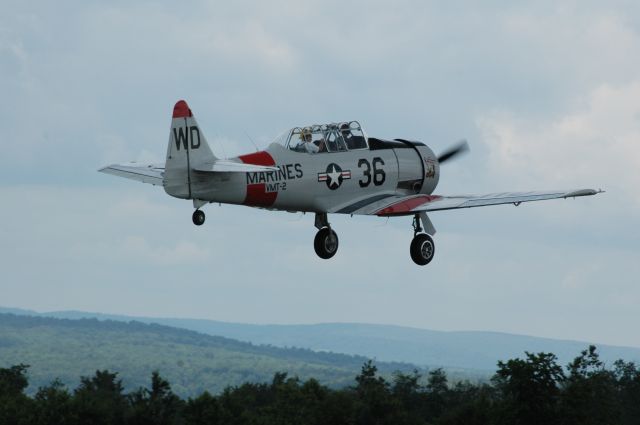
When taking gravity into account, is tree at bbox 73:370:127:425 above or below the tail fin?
below

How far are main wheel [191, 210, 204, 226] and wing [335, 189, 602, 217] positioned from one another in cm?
373

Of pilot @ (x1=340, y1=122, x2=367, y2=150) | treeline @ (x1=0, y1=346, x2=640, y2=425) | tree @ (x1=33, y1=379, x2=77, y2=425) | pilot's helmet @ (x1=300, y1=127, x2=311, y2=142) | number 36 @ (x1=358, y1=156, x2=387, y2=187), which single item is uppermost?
pilot @ (x1=340, y1=122, x2=367, y2=150)

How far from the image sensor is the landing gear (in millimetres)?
25297

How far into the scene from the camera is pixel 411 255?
83.3 ft

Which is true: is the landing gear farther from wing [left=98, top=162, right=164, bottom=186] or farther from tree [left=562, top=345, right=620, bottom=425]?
tree [left=562, top=345, right=620, bottom=425]

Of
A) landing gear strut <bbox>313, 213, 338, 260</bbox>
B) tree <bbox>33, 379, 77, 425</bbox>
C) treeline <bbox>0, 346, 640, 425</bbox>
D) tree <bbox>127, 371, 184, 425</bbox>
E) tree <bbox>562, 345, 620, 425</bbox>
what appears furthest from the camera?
tree <bbox>33, 379, 77, 425</bbox>

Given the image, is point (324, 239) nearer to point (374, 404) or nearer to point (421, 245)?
point (421, 245)

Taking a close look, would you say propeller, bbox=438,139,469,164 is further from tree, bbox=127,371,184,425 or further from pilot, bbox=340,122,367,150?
tree, bbox=127,371,184,425

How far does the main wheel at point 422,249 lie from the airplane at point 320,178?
21 millimetres

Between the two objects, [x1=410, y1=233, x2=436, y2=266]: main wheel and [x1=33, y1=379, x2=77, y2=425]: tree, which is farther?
[x1=33, y1=379, x2=77, y2=425]: tree

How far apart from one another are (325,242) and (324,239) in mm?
69

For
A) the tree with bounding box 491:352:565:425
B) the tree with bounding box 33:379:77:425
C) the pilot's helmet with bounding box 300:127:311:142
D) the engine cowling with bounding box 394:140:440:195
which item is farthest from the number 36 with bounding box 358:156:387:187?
the tree with bounding box 33:379:77:425

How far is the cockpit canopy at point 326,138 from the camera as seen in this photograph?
2423cm

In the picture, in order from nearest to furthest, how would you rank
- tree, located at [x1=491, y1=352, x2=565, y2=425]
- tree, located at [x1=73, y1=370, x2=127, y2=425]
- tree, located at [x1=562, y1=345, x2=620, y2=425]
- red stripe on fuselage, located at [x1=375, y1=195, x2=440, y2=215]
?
red stripe on fuselage, located at [x1=375, y1=195, x2=440, y2=215] < tree, located at [x1=491, y1=352, x2=565, y2=425] < tree, located at [x1=562, y1=345, x2=620, y2=425] < tree, located at [x1=73, y1=370, x2=127, y2=425]
